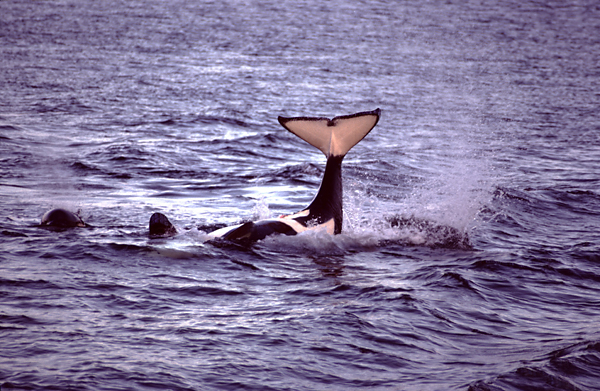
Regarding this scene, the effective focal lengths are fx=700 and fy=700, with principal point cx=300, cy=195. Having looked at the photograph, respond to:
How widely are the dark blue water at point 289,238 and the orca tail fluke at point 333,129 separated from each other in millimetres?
1498

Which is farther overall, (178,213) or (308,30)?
(308,30)

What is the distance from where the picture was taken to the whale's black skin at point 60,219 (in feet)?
36.2

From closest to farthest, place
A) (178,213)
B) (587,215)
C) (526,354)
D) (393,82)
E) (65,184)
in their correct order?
(526,354) < (178,213) < (587,215) < (65,184) < (393,82)

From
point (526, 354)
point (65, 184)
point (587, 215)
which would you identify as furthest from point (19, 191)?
point (587, 215)

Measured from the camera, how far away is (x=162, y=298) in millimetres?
8445

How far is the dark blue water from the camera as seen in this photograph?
6.99 meters

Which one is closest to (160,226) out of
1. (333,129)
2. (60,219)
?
(60,219)

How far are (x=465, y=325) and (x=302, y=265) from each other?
9.05 feet

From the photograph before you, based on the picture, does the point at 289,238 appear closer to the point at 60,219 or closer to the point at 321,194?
the point at 321,194

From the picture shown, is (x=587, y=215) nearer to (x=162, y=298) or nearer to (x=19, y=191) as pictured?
(x=162, y=298)

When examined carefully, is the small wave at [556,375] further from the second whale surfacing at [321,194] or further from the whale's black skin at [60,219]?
the whale's black skin at [60,219]

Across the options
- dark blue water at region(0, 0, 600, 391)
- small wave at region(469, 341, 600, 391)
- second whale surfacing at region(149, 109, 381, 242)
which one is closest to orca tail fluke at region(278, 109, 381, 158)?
second whale surfacing at region(149, 109, 381, 242)

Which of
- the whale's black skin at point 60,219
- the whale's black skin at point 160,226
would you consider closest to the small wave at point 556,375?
the whale's black skin at point 160,226

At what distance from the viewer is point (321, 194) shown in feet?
37.4
